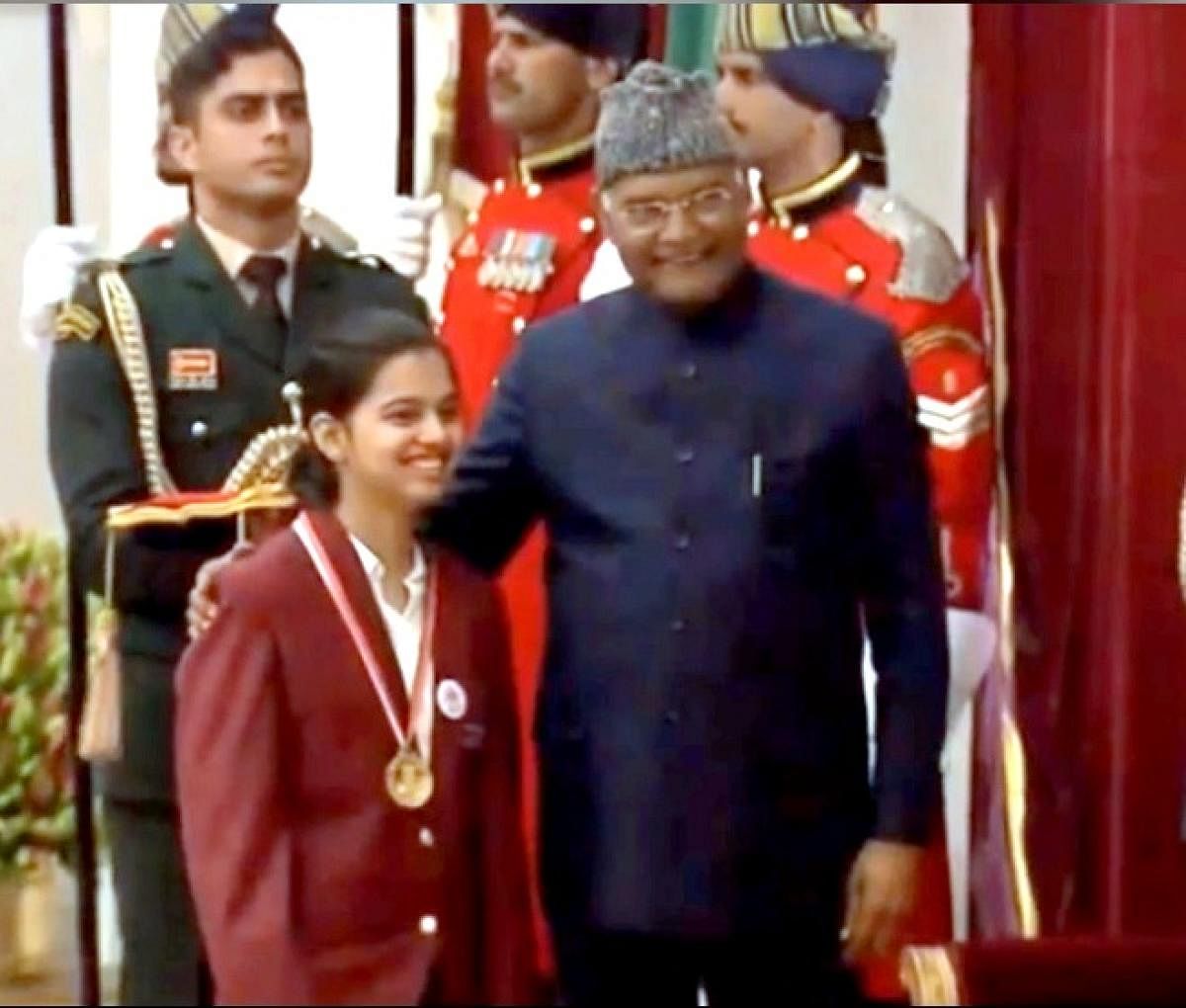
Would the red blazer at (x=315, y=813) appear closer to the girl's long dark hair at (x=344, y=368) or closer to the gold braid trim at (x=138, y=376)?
the girl's long dark hair at (x=344, y=368)

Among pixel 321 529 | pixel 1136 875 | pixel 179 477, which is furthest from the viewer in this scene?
pixel 1136 875

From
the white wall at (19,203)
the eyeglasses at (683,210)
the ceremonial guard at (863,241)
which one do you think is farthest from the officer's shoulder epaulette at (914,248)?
the white wall at (19,203)

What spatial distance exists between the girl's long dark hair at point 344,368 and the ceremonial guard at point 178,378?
0.27 ft

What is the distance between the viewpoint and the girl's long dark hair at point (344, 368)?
1349 millimetres

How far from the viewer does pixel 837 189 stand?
5.28 feet

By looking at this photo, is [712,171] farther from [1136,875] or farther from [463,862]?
[1136,875]

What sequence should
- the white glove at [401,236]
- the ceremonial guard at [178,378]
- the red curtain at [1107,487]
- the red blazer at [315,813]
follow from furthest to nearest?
the red curtain at [1107,487]
the white glove at [401,236]
the ceremonial guard at [178,378]
the red blazer at [315,813]

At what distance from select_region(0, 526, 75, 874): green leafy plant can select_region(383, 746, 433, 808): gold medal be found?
28cm

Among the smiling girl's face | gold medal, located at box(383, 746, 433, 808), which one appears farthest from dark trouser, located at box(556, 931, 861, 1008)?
the smiling girl's face

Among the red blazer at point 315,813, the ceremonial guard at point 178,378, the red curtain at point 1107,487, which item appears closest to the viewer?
the red blazer at point 315,813

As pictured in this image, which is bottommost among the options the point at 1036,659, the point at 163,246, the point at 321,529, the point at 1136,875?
the point at 1136,875

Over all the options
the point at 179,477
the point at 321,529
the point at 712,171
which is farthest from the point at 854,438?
the point at 179,477

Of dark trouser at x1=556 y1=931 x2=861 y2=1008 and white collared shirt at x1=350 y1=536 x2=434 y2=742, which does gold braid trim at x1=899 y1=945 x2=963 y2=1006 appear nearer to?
dark trouser at x1=556 y1=931 x2=861 y2=1008

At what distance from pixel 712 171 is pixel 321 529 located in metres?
0.24
